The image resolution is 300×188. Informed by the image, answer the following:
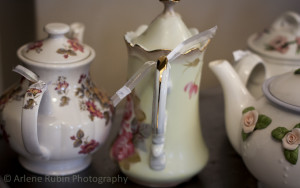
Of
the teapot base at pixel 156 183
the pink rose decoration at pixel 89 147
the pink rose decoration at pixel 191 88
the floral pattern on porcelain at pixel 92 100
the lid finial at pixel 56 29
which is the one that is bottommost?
the teapot base at pixel 156 183

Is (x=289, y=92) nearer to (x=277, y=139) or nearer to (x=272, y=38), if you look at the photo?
(x=277, y=139)

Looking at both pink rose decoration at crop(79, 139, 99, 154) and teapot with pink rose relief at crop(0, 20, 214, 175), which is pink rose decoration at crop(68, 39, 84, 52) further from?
pink rose decoration at crop(79, 139, 99, 154)

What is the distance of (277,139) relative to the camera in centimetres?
57

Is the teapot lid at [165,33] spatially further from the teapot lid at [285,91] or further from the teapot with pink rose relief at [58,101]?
the teapot lid at [285,91]

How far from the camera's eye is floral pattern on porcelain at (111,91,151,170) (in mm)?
638

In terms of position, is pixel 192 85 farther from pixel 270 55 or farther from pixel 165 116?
pixel 270 55

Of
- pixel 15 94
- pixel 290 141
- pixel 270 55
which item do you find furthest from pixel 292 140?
pixel 15 94

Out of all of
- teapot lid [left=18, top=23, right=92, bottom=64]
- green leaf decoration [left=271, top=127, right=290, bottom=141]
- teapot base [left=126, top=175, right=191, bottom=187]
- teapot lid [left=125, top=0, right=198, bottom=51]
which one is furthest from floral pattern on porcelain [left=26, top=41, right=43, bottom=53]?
green leaf decoration [left=271, top=127, right=290, bottom=141]

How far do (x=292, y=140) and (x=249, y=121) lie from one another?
7 cm

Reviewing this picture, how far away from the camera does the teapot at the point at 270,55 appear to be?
728 mm

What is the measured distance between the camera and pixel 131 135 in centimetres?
65

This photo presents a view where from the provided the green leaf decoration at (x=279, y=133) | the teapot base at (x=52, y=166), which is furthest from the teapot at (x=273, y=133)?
the teapot base at (x=52, y=166)

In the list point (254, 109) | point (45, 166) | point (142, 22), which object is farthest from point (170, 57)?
point (142, 22)

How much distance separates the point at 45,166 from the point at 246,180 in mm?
296
